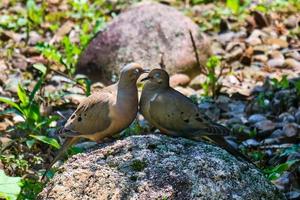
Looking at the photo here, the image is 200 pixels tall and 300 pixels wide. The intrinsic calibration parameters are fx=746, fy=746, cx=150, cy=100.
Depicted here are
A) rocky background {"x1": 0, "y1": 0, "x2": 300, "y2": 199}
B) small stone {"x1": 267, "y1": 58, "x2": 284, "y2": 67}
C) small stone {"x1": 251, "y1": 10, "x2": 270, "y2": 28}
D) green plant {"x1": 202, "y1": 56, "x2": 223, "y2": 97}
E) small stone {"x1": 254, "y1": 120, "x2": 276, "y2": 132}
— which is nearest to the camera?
rocky background {"x1": 0, "y1": 0, "x2": 300, "y2": 199}

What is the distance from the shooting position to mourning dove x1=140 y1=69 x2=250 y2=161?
18.0 feet

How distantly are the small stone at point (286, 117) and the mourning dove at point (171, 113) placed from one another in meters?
2.23

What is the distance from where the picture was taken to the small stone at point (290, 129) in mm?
7418

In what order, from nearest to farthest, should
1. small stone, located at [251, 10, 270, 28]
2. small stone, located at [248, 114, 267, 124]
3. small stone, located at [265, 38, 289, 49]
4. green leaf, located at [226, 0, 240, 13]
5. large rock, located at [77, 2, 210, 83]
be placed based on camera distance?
1. small stone, located at [248, 114, 267, 124]
2. large rock, located at [77, 2, 210, 83]
3. small stone, located at [265, 38, 289, 49]
4. small stone, located at [251, 10, 270, 28]
5. green leaf, located at [226, 0, 240, 13]

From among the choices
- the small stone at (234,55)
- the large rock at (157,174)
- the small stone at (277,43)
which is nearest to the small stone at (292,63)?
the small stone at (277,43)

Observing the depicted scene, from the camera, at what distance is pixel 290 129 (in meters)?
7.46

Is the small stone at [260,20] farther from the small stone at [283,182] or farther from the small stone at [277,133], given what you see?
the small stone at [283,182]

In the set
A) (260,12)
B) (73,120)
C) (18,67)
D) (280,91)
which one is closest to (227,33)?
(260,12)

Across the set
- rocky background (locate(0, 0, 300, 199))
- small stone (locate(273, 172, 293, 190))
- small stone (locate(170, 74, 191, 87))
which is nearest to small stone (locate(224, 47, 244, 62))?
rocky background (locate(0, 0, 300, 199))

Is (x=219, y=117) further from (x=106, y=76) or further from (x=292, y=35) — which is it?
(x=292, y=35)

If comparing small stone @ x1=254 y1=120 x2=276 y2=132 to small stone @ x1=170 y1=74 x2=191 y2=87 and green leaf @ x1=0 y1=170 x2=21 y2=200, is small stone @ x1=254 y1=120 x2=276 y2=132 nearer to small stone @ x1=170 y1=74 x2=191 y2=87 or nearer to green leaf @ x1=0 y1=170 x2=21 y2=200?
small stone @ x1=170 y1=74 x2=191 y2=87

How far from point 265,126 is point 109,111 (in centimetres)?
276

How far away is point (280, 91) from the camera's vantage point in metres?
8.43

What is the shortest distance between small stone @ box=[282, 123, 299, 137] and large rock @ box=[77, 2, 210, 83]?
6.78 ft
